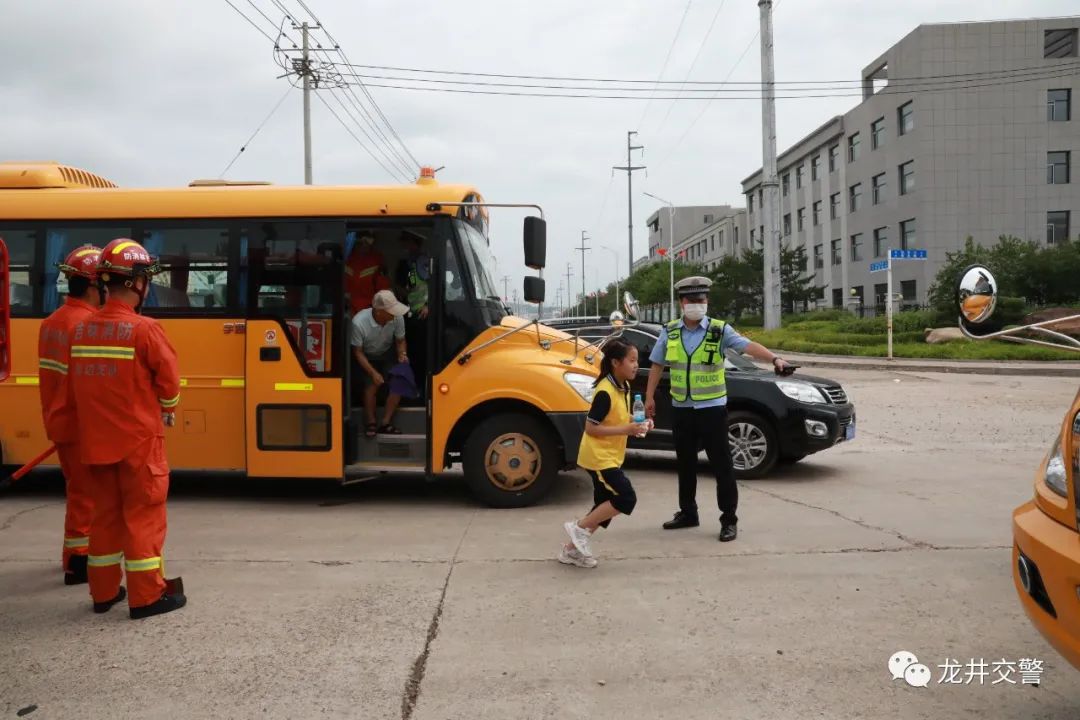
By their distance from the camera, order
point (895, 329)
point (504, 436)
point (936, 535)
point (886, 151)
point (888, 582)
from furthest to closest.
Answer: point (886, 151)
point (895, 329)
point (504, 436)
point (936, 535)
point (888, 582)

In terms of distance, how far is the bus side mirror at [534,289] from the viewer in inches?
A: 278

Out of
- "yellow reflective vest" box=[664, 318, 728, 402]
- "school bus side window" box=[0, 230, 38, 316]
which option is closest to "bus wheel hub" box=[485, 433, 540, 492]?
"yellow reflective vest" box=[664, 318, 728, 402]

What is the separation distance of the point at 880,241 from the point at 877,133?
6918 millimetres

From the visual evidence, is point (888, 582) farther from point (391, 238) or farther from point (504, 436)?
point (391, 238)

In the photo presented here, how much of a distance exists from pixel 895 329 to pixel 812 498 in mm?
28472

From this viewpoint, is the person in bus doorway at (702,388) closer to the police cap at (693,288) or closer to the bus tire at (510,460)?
the police cap at (693,288)

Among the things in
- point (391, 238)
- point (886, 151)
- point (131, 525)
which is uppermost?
point (886, 151)

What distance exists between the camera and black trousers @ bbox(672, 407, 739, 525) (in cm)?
594

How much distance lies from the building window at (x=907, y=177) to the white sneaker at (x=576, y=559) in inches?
1976

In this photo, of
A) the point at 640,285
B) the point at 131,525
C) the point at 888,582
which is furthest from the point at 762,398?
the point at 640,285

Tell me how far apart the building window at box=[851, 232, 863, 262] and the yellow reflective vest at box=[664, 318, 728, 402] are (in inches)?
2176

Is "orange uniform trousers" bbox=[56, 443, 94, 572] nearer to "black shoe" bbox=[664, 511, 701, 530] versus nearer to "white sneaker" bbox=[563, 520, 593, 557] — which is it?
"white sneaker" bbox=[563, 520, 593, 557]

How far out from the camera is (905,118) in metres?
50.0

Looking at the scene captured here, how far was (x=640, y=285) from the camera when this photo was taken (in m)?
77.8
